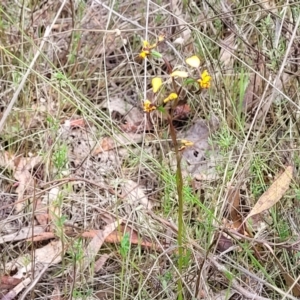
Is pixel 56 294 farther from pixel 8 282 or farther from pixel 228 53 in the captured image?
pixel 228 53

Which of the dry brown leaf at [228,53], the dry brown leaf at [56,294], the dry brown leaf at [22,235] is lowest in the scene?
the dry brown leaf at [56,294]

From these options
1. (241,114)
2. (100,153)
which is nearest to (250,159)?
(241,114)

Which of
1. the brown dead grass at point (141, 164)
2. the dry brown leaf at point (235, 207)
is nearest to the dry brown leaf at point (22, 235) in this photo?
the brown dead grass at point (141, 164)

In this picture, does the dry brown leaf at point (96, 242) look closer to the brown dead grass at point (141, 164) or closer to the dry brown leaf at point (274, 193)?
the brown dead grass at point (141, 164)

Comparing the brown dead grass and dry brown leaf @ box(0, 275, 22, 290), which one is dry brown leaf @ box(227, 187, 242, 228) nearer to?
the brown dead grass

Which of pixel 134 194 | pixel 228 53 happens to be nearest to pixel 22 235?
pixel 134 194

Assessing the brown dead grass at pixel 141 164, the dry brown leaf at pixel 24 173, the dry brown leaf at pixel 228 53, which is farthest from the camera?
the dry brown leaf at pixel 228 53

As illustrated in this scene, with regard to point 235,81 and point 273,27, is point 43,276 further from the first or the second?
point 273,27

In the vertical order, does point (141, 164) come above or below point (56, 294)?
above
